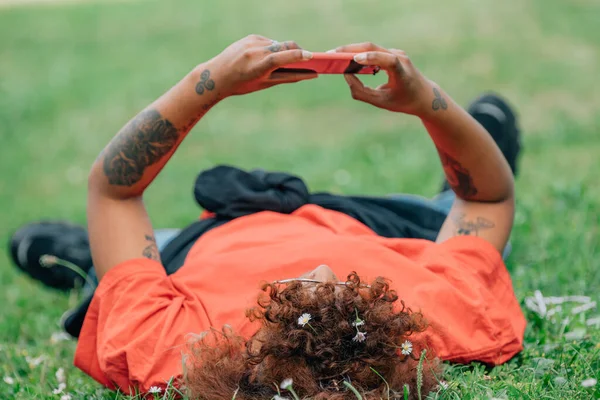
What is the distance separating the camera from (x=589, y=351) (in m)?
2.67

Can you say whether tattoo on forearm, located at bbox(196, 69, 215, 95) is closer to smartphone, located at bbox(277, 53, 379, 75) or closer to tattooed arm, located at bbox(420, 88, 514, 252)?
smartphone, located at bbox(277, 53, 379, 75)

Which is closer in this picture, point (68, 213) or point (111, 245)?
point (111, 245)

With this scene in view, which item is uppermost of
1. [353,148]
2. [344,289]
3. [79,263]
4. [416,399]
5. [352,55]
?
[352,55]

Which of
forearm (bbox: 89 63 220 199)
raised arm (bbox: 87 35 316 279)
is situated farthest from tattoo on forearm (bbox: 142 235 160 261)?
forearm (bbox: 89 63 220 199)

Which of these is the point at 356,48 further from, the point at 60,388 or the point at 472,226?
the point at 60,388

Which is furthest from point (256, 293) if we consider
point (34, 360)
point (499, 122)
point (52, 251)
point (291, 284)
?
point (499, 122)

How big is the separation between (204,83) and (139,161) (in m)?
0.39

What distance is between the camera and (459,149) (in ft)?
9.29

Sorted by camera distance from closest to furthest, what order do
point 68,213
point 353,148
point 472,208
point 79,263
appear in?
point 472,208 → point 79,263 → point 68,213 → point 353,148

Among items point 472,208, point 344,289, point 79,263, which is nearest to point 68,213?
point 79,263

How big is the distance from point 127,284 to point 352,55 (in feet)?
3.45

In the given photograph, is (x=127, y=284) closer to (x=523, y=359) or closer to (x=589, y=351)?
(x=523, y=359)

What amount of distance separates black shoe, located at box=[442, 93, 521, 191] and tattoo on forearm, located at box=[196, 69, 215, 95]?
1.91 m

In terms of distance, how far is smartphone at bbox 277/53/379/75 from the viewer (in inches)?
93.4
